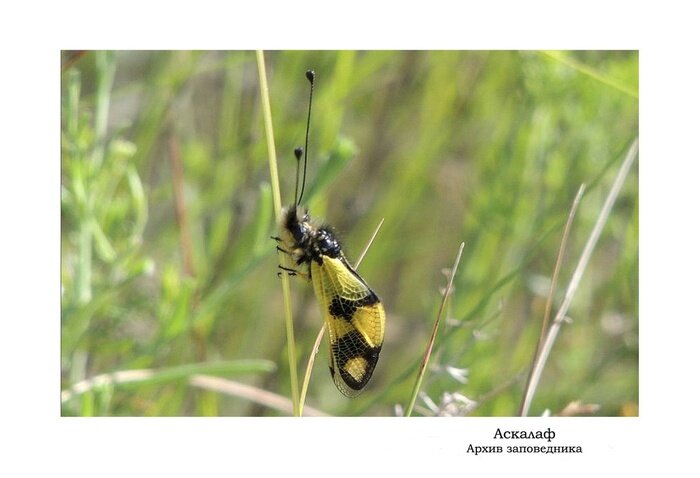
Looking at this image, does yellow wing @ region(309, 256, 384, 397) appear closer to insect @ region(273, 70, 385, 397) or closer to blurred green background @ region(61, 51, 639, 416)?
insect @ region(273, 70, 385, 397)

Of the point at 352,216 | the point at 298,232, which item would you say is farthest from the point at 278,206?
the point at 352,216

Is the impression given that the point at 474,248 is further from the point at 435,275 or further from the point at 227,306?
the point at 227,306

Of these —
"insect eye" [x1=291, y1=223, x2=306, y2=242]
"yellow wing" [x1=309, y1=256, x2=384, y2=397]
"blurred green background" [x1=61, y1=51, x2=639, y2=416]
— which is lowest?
"yellow wing" [x1=309, y1=256, x2=384, y2=397]

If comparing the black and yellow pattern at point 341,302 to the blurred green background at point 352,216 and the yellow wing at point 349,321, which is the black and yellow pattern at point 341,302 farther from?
the blurred green background at point 352,216

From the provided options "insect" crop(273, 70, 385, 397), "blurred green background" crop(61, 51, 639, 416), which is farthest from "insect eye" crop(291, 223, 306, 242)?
"blurred green background" crop(61, 51, 639, 416)

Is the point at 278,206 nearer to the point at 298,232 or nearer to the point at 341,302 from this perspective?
the point at 298,232

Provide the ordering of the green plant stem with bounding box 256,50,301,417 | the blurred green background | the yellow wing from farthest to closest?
the blurred green background → the yellow wing → the green plant stem with bounding box 256,50,301,417

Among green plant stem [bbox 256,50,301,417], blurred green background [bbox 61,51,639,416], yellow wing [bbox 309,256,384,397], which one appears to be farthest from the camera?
blurred green background [bbox 61,51,639,416]

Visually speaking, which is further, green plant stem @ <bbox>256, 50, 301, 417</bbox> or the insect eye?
the insect eye
